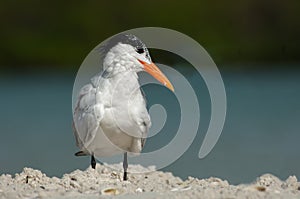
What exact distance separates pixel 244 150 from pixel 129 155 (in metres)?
6.54

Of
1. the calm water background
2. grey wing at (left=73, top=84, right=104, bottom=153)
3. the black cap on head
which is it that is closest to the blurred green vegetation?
the calm water background

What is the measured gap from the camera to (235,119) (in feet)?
64.9

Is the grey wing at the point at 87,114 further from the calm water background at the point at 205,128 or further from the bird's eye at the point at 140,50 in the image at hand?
the calm water background at the point at 205,128

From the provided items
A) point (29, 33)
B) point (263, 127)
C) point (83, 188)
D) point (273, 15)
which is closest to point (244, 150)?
point (263, 127)

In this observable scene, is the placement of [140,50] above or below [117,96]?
above

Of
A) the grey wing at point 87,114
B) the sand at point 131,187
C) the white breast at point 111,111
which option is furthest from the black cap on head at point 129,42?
the sand at point 131,187

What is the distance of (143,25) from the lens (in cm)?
3183

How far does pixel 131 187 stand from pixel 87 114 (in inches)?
38.5

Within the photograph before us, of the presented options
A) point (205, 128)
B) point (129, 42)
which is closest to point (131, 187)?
point (129, 42)

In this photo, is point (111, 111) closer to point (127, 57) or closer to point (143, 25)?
point (127, 57)

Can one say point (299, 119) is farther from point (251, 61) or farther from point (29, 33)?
point (29, 33)

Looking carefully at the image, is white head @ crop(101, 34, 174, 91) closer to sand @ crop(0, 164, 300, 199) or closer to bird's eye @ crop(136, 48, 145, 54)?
bird's eye @ crop(136, 48, 145, 54)

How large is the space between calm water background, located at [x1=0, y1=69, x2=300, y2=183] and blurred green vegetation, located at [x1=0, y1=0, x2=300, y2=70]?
1152 mm

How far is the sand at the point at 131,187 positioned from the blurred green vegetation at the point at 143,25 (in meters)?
20.6
